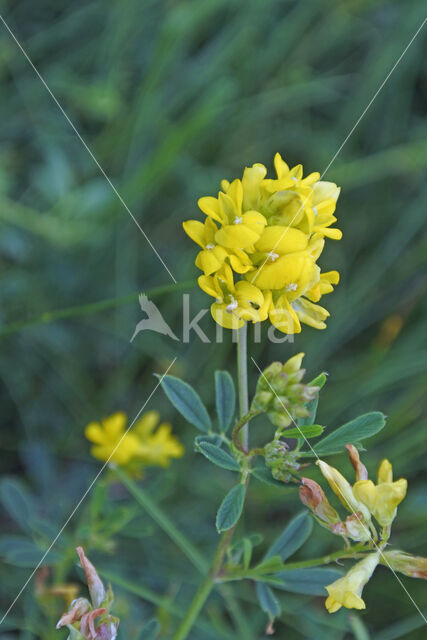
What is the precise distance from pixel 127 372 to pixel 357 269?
1.12 m

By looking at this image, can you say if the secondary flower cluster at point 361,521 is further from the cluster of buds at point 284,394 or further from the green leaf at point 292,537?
the green leaf at point 292,537

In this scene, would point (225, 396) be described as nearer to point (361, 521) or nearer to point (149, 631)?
point (361, 521)

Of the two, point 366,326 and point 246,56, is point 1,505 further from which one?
point 246,56

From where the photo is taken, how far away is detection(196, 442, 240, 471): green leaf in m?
1.37

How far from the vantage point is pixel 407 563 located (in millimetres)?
1287

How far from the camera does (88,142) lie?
306 cm

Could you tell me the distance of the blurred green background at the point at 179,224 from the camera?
2621 mm

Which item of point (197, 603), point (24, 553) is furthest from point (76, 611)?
point (24, 553)

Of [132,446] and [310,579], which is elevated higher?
[310,579]

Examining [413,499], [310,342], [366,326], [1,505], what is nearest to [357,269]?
[366,326]

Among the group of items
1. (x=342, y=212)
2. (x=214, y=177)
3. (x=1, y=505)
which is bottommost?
(x=1, y=505)

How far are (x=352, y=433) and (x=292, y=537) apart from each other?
47 centimetres

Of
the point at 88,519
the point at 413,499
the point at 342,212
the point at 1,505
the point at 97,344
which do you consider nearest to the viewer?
the point at 88,519

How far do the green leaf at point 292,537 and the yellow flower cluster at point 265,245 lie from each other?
1.91 feet
